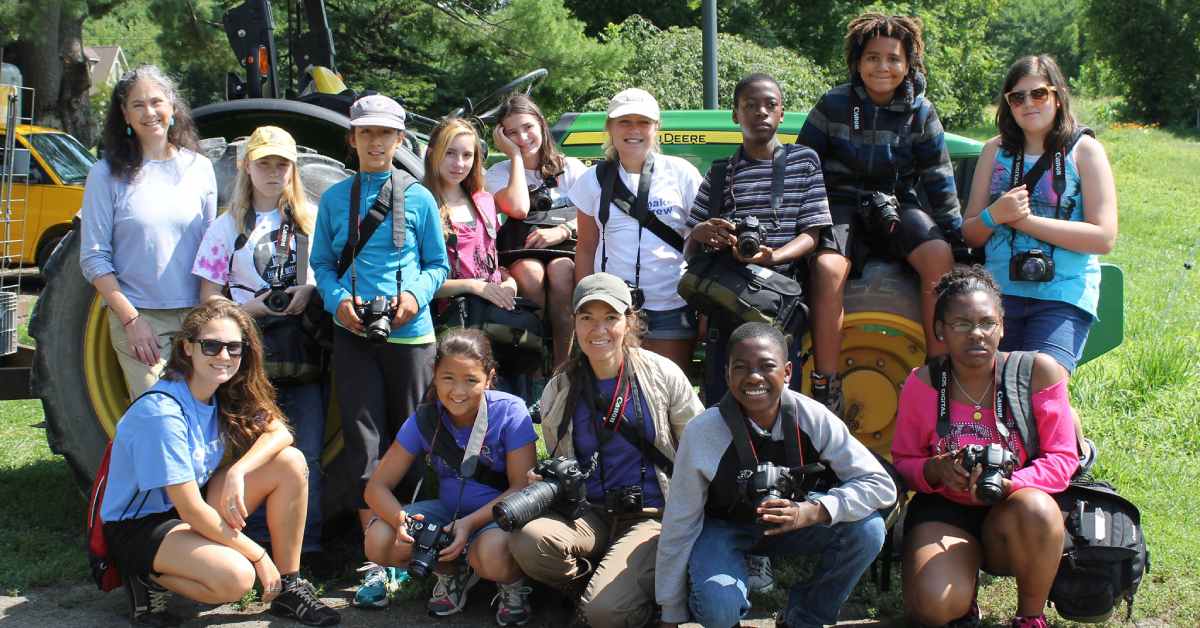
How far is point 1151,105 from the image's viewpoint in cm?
3606

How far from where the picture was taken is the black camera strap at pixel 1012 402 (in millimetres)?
3824

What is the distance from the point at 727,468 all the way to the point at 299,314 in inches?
71.4

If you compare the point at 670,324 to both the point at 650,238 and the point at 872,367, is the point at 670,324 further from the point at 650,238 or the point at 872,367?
the point at 872,367

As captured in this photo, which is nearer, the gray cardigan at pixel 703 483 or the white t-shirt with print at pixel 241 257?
the gray cardigan at pixel 703 483

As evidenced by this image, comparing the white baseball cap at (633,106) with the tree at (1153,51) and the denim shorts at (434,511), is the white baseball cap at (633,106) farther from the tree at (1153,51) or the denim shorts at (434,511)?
the tree at (1153,51)

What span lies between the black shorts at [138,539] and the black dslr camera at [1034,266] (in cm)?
306

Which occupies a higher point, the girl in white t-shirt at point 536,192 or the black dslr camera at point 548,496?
the girl in white t-shirt at point 536,192

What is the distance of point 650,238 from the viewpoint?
180 inches

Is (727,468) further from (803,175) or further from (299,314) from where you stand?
(299,314)

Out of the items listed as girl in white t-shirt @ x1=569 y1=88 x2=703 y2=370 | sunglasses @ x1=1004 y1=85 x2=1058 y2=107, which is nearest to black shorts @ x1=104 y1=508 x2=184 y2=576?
girl in white t-shirt @ x1=569 y1=88 x2=703 y2=370

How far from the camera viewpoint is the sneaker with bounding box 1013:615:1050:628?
145 inches

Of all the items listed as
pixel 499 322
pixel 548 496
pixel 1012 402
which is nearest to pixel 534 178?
pixel 499 322

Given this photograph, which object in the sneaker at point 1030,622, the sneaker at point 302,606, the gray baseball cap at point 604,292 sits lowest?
the sneaker at point 302,606

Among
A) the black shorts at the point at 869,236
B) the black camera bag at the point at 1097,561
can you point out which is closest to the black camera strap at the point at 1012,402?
the black camera bag at the point at 1097,561
